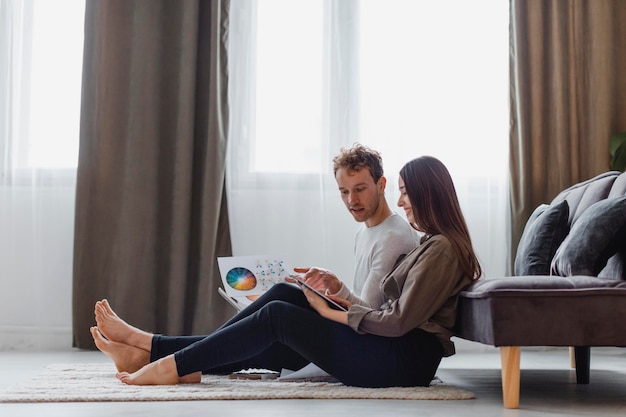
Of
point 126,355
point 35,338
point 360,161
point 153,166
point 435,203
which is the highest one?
point 153,166

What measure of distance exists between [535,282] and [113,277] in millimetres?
2484

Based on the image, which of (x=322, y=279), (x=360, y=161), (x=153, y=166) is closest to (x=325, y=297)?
(x=322, y=279)

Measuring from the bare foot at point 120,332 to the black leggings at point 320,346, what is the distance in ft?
0.69

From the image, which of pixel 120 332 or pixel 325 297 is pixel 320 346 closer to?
pixel 325 297

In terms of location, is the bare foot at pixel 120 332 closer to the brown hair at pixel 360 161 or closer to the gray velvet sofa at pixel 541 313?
the brown hair at pixel 360 161

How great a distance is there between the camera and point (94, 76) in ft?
13.5

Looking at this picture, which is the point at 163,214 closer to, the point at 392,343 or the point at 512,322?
the point at 392,343

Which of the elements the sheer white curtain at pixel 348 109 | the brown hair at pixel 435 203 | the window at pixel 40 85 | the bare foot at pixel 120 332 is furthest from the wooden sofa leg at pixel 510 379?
the window at pixel 40 85

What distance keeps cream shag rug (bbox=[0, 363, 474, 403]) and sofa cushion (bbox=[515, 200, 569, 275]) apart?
0.61 m

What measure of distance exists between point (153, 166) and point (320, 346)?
2.08 m

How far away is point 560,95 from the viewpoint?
13.9 ft

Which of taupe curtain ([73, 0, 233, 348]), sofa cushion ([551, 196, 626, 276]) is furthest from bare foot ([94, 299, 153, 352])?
taupe curtain ([73, 0, 233, 348])

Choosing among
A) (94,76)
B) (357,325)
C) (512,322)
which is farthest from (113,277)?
(512,322)

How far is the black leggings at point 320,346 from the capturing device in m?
2.29
